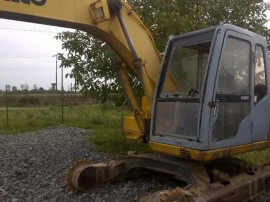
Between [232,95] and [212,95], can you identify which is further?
[232,95]

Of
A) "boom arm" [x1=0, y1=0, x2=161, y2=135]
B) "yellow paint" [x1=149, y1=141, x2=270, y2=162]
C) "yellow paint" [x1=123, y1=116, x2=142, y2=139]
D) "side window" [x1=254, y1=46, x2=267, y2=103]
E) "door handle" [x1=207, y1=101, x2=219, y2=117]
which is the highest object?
"boom arm" [x1=0, y1=0, x2=161, y2=135]

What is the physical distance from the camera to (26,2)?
14.4ft

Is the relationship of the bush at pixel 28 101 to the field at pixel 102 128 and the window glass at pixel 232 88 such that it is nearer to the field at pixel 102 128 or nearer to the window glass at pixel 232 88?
the field at pixel 102 128

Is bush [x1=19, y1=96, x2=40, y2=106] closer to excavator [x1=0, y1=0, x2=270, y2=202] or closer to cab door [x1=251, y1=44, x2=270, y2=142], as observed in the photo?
excavator [x1=0, y1=0, x2=270, y2=202]

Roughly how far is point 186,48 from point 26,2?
220 cm

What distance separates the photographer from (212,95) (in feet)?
15.2

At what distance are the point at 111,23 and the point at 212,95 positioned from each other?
6.06ft

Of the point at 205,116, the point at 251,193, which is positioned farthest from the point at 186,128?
the point at 251,193

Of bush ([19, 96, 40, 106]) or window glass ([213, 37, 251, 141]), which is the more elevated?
window glass ([213, 37, 251, 141])

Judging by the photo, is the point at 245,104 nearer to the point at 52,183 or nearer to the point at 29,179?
the point at 52,183

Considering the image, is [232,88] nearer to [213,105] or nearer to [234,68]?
[234,68]

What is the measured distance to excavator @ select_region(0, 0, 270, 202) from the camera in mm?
4613

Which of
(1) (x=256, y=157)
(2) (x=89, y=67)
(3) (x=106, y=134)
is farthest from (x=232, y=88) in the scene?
(3) (x=106, y=134)

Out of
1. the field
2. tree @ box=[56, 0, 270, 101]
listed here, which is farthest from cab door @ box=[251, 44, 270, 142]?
tree @ box=[56, 0, 270, 101]
